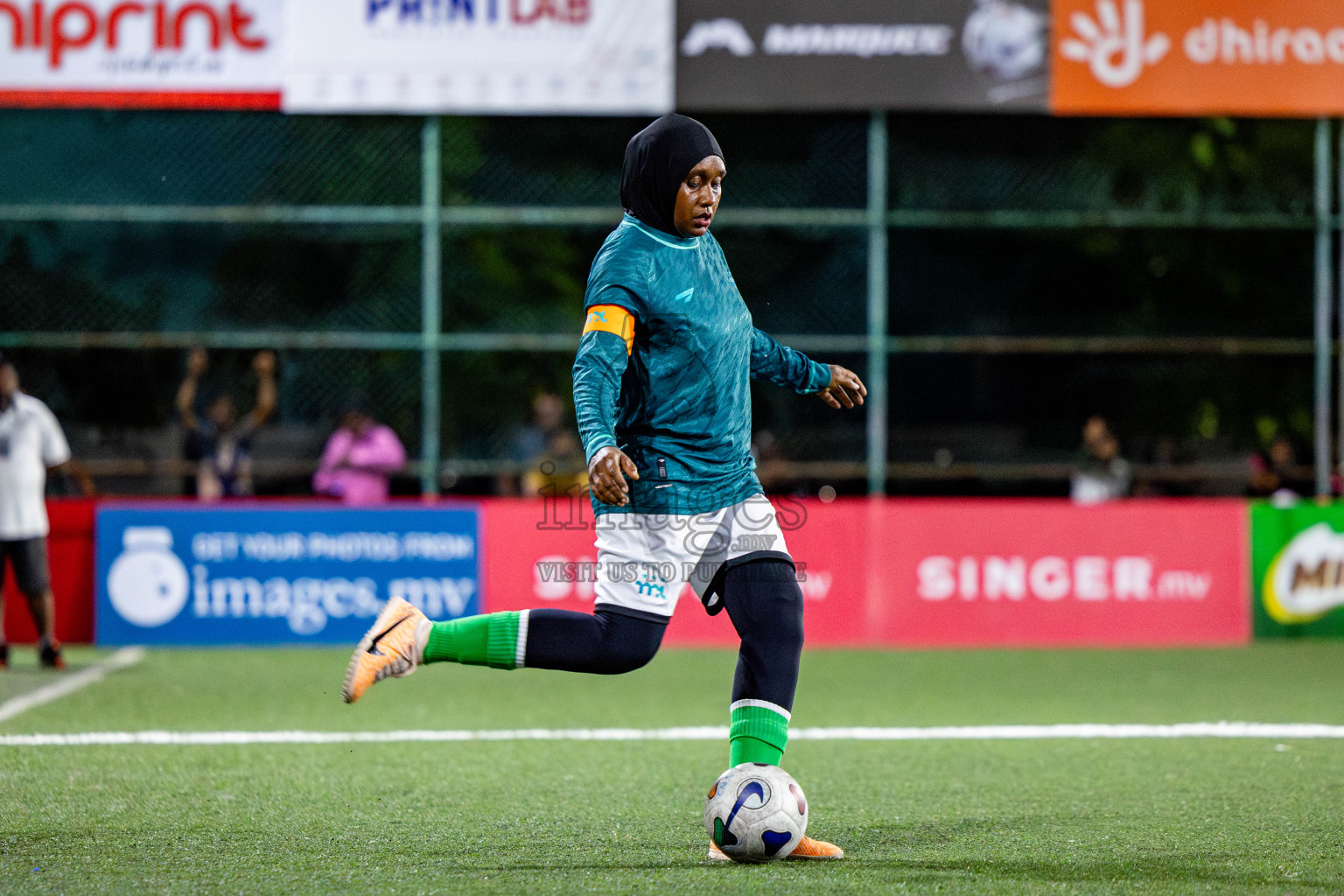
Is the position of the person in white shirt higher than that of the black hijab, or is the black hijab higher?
the black hijab

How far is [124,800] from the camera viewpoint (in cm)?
570

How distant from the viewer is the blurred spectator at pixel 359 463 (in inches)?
519

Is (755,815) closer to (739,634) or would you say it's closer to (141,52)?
(739,634)

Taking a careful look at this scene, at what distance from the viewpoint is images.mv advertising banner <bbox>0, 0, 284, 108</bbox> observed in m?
13.2

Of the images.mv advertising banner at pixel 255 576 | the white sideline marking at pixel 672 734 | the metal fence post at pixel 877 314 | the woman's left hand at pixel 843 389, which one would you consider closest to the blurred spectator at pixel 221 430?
the images.mv advertising banner at pixel 255 576

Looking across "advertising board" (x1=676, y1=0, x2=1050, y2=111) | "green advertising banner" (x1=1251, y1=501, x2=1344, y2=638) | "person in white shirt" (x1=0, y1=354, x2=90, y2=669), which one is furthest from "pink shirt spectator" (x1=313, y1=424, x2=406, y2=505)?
"green advertising banner" (x1=1251, y1=501, x2=1344, y2=638)

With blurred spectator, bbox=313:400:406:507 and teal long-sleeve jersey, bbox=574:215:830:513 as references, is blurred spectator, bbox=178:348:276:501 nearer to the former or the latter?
blurred spectator, bbox=313:400:406:507

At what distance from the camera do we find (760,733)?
4734 mm

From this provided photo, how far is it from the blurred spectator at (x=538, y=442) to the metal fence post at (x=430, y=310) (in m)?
0.75

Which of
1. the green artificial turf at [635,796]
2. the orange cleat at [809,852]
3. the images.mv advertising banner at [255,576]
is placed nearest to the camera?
the green artificial turf at [635,796]

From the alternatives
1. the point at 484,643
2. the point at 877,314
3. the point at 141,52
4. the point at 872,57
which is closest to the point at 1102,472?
the point at 877,314

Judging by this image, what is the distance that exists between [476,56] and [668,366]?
9.06 meters

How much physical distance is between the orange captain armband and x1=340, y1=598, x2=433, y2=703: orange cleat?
0.95 m

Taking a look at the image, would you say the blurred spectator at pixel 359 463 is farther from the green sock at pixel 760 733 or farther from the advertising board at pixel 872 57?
the green sock at pixel 760 733
